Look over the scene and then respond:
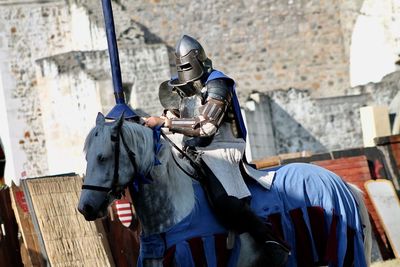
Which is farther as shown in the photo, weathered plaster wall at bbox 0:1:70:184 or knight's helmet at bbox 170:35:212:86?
weathered plaster wall at bbox 0:1:70:184

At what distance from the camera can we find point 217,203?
8.89 metres

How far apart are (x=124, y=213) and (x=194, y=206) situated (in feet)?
17.6

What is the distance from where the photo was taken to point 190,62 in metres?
9.27

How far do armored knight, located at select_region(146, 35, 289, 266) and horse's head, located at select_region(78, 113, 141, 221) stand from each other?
49 centimetres

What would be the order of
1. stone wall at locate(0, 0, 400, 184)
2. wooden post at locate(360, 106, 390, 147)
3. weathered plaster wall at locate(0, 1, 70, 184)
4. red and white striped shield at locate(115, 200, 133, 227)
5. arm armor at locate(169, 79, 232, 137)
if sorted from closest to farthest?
arm armor at locate(169, 79, 232, 137)
red and white striped shield at locate(115, 200, 133, 227)
wooden post at locate(360, 106, 390, 147)
stone wall at locate(0, 0, 400, 184)
weathered plaster wall at locate(0, 1, 70, 184)

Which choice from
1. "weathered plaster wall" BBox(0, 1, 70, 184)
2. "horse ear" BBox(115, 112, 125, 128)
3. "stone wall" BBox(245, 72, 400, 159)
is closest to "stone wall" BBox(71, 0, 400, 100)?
"weathered plaster wall" BBox(0, 1, 70, 184)

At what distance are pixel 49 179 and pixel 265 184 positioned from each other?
430 centimetres

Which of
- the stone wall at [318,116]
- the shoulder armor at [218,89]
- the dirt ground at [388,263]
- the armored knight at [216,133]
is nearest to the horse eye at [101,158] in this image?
the armored knight at [216,133]

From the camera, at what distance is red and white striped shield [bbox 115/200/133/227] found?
1409 cm

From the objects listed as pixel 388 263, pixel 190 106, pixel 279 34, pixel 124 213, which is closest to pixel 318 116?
pixel 279 34

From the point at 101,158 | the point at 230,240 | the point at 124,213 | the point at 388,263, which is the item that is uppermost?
the point at 101,158

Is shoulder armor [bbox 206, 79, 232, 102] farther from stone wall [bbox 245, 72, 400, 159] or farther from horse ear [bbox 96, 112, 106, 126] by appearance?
stone wall [bbox 245, 72, 400, 159]

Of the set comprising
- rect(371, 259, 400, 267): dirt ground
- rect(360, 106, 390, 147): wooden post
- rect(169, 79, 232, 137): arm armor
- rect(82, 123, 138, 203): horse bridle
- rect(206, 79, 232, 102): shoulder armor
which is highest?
rect(206, 79, 232, 102): shoulder armor

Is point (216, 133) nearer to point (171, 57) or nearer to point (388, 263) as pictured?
point (388, 263)
